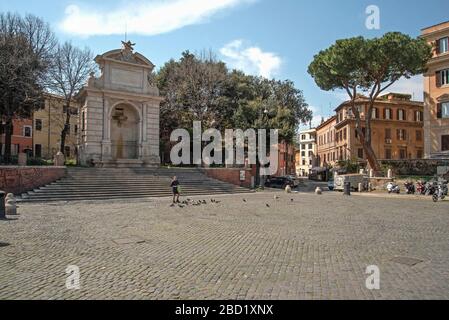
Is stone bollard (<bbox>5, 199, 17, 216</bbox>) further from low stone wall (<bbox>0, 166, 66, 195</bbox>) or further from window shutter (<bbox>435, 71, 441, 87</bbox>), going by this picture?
window shutter (<bbox>435, 71, 441, 87</bbox>)

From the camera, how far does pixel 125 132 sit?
104 feet

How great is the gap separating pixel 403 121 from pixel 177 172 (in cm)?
4503

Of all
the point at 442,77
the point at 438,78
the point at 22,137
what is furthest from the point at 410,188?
the point at 22,137

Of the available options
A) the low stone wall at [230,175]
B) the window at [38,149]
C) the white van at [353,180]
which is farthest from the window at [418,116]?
the window at [38,149]

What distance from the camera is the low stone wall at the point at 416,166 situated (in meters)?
33.4

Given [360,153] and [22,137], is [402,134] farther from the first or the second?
[22,137]

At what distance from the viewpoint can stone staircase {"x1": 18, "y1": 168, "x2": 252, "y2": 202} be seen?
19891 millimetres

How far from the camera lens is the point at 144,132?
31.4m

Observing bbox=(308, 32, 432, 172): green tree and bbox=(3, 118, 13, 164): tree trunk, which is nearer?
bbox=(3, 118, 13, 164): tree trunk

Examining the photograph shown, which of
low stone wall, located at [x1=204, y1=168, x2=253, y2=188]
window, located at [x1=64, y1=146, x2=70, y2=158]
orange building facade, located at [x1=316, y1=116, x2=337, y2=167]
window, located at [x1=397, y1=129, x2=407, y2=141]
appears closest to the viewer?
low stone wall, located at [x1=204, y1=168, x2=253, y2=188]

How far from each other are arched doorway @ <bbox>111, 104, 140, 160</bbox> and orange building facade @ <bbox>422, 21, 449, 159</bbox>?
1106 inches

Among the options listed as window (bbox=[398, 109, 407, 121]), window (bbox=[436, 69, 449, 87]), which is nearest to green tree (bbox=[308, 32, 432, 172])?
window (bbox=[436, 69, 449, 87])

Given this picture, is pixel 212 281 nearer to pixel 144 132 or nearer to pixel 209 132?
pixel 144 132

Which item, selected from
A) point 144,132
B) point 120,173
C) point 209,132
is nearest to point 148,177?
point 120,173
